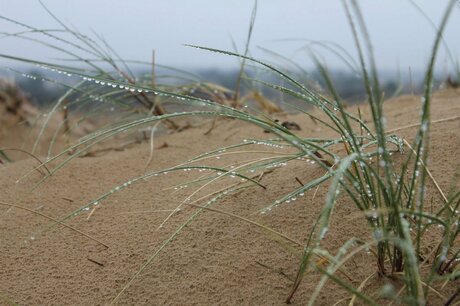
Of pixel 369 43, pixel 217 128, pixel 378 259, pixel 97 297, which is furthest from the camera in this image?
pixel 217 128

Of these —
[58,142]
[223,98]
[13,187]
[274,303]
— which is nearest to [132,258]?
[274,303]

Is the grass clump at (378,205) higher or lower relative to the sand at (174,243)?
higher

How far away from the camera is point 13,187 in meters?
1.60

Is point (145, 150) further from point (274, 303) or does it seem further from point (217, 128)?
point (274, 303)

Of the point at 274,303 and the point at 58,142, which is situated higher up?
the point at 274,303

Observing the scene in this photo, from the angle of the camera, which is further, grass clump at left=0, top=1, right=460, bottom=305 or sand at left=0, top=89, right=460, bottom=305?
→ sand at left=0, top=89, right=460, bottom=305

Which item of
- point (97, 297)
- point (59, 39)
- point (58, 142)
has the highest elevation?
point (59, 39)

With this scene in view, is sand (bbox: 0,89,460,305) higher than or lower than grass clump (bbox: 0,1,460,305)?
lower

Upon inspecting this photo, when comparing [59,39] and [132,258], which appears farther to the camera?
[59,39]

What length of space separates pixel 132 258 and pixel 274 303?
12.6 inches

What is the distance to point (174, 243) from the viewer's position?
117 cm

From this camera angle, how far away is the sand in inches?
40.6

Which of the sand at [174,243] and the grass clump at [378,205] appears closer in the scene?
the grass clump at [378,205]

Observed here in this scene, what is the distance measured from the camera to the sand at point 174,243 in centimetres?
103
